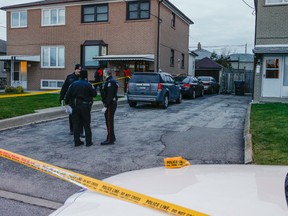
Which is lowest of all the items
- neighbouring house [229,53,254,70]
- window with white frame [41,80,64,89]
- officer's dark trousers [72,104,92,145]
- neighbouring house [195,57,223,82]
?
officer's dark trousers [72,104,92,145]

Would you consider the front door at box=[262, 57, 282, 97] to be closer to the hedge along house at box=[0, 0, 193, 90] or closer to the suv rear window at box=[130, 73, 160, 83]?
the suv rear window at box=[130, 73, 160, 83]

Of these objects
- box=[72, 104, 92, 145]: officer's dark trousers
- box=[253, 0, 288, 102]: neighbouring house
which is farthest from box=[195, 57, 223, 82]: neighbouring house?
box=[72, 104, 92, 145]: officer's dark trousers

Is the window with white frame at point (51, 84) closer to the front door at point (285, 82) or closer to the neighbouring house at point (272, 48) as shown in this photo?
the neighbouring house at point (272, 48)

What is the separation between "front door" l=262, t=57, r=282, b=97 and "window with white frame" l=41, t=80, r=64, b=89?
15.3 metres

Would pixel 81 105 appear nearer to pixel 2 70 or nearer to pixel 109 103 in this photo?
pixel 109 103

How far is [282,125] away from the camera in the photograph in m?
9.79

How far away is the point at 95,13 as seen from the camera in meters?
25.6

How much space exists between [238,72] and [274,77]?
12.0 m

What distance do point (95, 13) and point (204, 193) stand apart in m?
24.9

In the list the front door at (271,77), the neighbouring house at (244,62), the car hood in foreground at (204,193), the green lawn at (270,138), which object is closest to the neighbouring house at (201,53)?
the neighbouring house at (244,62)

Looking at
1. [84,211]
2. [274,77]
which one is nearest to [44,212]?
[84,211]

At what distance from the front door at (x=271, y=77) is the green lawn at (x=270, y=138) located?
20.3 feet

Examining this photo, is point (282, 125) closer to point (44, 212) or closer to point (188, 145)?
point (188, 145)

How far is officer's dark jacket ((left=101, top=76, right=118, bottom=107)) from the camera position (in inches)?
331
